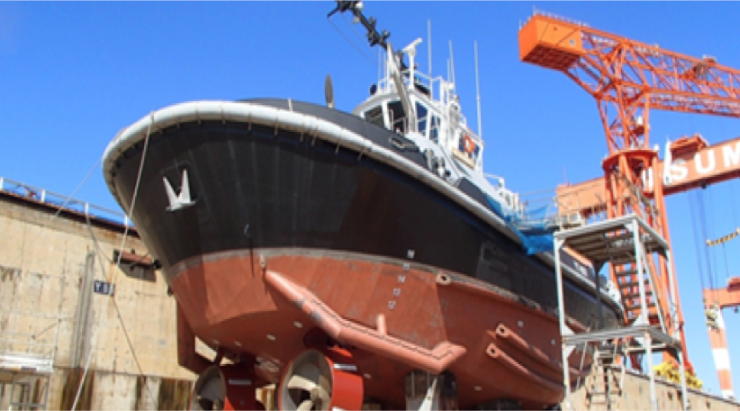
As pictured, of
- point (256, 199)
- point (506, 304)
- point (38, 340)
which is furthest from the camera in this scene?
point (38, 340)

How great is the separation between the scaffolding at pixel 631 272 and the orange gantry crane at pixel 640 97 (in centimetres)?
961

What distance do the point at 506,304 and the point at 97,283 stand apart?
10443 millimetres

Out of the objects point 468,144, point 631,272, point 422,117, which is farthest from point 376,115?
point 631,272

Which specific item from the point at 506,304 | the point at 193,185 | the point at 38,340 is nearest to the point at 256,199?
the point at 193,185

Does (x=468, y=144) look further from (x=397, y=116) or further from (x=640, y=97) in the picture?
(x=640, y=97)

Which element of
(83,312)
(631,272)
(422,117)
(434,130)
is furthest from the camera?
(434,130)

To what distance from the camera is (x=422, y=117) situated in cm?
1639

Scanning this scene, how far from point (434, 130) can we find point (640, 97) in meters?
15.4

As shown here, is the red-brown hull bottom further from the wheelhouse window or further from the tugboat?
the wheelhouse window

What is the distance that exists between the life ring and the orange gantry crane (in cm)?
845

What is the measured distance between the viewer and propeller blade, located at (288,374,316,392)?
10727mm

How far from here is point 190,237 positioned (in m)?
11.0

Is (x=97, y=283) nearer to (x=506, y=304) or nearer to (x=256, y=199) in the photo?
(x=256, y=199)

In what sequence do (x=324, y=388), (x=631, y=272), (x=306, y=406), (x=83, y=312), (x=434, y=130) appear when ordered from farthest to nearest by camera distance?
1. (x=434, y=130)
2. (x=83, y=312)
3. (x=631, y=272)
4. (x=306, y=406)
5. (x=324, y=388)
